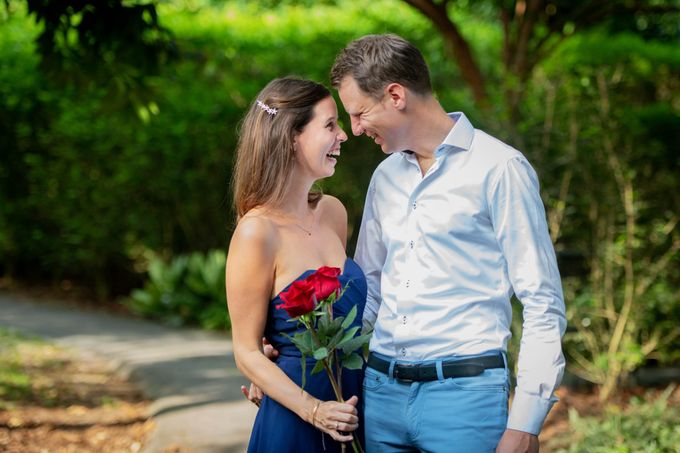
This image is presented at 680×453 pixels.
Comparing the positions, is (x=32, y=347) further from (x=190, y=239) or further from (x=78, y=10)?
(x=78, y=10)

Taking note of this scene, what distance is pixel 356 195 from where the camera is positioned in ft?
29.8

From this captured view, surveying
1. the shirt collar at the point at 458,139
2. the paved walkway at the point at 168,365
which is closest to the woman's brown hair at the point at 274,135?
the shirt collar at the point at 458,139

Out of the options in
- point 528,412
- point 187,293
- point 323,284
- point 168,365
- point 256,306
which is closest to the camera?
point 528,412

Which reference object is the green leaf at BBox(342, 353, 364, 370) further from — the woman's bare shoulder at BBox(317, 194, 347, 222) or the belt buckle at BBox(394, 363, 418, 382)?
the woman's bare shoulder at BBox(317, 194, 347, 222)

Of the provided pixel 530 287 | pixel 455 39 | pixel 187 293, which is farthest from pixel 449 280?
pixel 187 293

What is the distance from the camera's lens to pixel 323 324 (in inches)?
105

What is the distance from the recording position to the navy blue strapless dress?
116 inches

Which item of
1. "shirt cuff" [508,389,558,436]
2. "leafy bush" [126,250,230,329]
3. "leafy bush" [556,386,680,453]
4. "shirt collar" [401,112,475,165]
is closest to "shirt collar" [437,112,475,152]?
"shirt collar" [401,112,475,165]

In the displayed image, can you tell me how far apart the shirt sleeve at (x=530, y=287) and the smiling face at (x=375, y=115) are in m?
0.34

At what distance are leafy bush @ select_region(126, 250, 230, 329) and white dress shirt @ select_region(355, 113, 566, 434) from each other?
6.91 m

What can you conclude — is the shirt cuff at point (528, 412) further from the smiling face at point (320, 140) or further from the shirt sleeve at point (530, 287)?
the smiling face at point (320, 140)

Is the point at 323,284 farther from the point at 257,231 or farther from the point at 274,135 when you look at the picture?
the point at 274,135

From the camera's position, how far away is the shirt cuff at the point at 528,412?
8.16 feet

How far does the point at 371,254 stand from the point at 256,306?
405 mm
